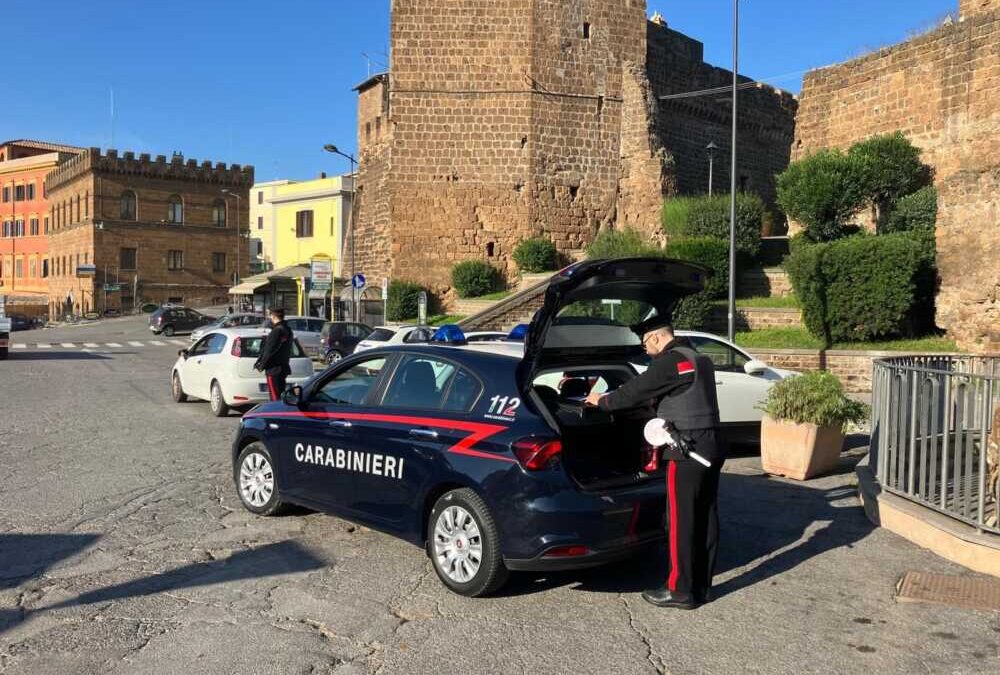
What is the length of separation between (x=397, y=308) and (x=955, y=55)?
64.6ft

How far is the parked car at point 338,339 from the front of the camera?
81.1ft

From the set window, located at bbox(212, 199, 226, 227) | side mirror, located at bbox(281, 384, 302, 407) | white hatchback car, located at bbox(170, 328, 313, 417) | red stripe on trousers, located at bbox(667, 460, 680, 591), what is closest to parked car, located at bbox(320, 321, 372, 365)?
white hatchback car, located at bbox(170, 328, 313, 417)

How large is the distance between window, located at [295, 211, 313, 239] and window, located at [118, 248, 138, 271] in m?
15.2

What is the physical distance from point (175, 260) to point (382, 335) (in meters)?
53.7

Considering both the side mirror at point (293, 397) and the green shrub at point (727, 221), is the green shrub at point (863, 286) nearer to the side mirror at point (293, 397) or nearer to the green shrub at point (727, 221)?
the green shrub at point (727, 221)

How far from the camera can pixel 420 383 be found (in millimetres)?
6031

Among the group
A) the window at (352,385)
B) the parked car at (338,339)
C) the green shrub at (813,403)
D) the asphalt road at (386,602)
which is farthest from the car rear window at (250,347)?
the parked car at (338,339)

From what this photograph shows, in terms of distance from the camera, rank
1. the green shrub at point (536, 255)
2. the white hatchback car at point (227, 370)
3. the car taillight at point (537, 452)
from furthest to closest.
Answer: the green shrub at point (536, 255) → the white hatchback car at point (227, 370) → the car taillight at point (537, 452)

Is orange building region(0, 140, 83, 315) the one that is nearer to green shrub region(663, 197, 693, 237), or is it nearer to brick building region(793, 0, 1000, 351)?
green shrub region(663, 197, 693, 237)

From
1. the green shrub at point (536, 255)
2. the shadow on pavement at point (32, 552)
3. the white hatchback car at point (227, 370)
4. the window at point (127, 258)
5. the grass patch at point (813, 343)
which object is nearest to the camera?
the shadow on pavement at point (32, 552)

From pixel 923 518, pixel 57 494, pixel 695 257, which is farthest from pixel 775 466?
pixel 695 257

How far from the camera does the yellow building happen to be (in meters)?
56.7

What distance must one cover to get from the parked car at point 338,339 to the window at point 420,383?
1862cm

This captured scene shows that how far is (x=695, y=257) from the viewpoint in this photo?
23312mm
